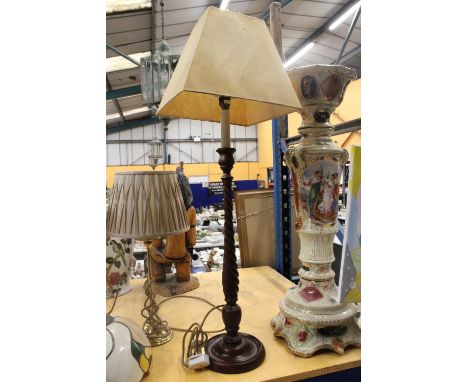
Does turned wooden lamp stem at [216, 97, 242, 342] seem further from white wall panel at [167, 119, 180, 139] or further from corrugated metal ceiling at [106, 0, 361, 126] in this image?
white wall panel at [167, 119, 180, 139]

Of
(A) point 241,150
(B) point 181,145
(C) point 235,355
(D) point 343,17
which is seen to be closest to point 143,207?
(C) point 235,355

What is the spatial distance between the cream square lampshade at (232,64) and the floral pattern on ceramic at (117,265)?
0.64m

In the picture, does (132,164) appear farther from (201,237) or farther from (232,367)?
(232,367)

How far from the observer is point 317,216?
86cm

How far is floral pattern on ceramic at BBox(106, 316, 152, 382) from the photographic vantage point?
0.66m

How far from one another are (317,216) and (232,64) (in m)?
0.45

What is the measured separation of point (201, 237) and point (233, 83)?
9.67 ft

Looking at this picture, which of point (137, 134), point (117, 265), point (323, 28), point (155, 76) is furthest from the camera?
point (137, 134)

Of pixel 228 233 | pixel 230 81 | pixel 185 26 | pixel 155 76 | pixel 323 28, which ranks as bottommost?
pixel 228 233

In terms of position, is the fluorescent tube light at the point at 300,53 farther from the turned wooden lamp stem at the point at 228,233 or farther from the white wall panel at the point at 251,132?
the turned wooden lamp stem at the point at 228,233

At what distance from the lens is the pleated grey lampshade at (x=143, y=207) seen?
75 cm

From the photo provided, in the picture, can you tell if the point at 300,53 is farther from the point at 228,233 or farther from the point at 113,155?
the point at 113,155

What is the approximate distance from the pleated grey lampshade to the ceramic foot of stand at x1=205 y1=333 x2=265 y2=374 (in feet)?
0.99

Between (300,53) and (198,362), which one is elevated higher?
(300,53)
